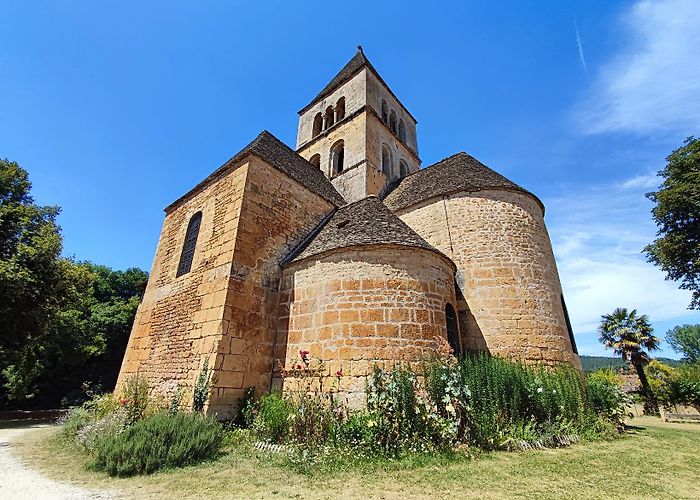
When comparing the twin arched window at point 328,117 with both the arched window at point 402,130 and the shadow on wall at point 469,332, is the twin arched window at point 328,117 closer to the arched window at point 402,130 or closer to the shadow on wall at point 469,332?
the arched window at point 402,130

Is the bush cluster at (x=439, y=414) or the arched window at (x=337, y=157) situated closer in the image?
the bush cluster at (x=439, y=414)

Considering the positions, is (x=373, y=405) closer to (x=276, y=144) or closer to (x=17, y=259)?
(x=276, y=144)

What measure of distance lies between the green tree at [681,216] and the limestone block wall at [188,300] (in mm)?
21383

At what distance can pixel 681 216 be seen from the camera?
17438 millimetres

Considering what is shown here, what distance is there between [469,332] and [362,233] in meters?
4.61

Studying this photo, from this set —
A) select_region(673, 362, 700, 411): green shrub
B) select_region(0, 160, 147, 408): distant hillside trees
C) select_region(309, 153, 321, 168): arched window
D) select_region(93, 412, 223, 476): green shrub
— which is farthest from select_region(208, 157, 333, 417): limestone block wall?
select_region(673, 362, 700, 411): green shrub

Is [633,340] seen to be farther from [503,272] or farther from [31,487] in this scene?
[31,487]

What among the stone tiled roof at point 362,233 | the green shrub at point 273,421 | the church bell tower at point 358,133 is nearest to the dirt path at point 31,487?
the green shrub at point 273,421

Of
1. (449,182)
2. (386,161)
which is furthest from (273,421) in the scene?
(386,161)

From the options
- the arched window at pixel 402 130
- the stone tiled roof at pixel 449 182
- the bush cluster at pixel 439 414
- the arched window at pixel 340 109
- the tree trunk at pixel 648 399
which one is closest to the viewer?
the bush cluster at pixel 439 414

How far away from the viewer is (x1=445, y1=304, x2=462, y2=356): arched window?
9.27 metres

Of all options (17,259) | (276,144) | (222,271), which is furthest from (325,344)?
(17,259)

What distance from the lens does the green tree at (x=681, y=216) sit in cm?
1673

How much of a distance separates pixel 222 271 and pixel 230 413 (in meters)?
3.69
